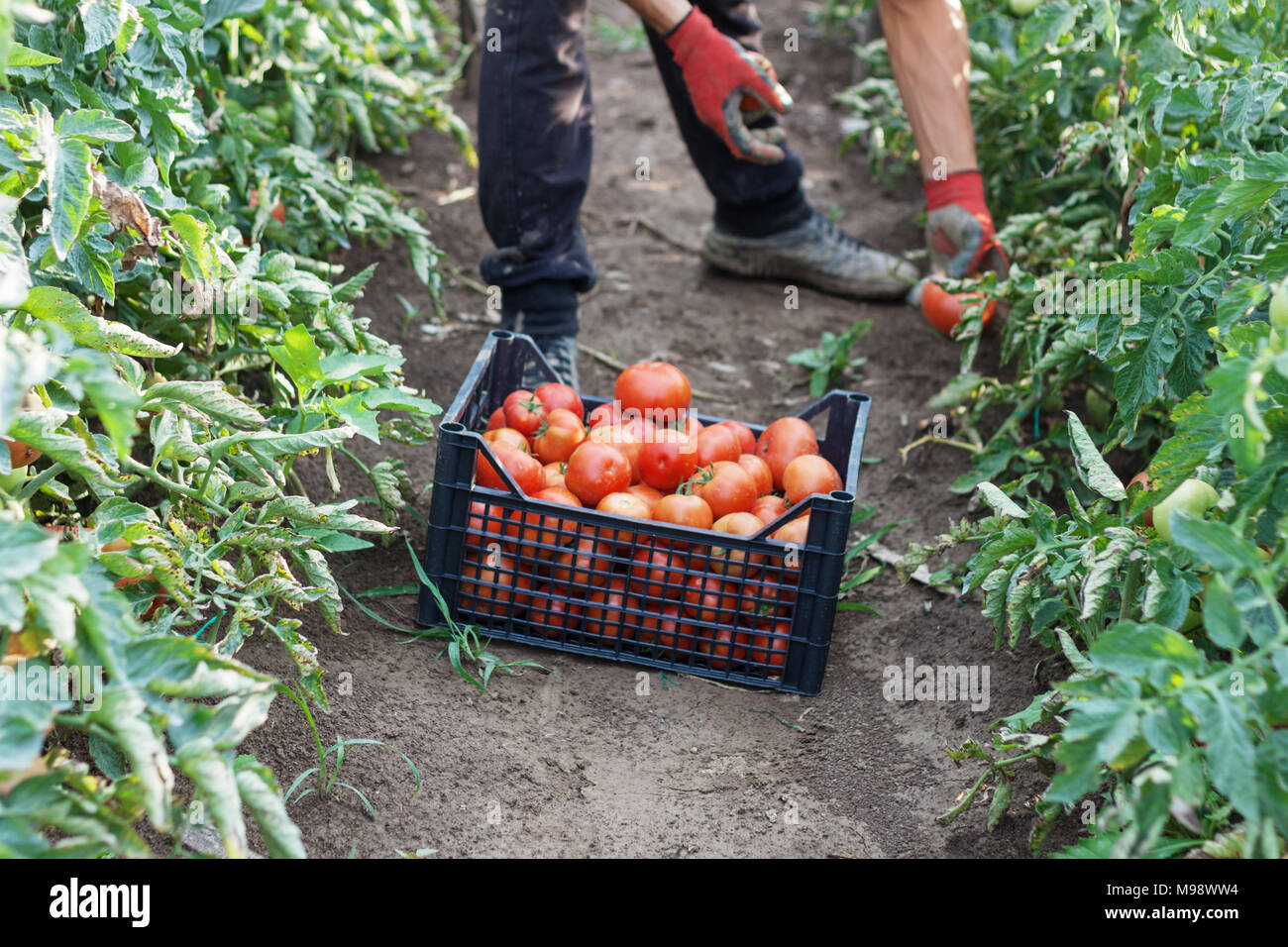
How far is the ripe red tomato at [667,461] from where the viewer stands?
85.3 inches

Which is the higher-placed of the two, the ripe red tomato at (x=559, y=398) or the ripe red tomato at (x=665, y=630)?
the ripe red tomato at (x=559, y=398)

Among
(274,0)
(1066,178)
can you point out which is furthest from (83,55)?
(1066,178)

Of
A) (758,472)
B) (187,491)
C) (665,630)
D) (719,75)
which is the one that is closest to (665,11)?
(719,75)

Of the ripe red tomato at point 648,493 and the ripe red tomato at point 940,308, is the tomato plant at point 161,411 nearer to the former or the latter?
the ripe red tomato at point 648,493

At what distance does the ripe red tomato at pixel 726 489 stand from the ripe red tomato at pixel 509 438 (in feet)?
1.15

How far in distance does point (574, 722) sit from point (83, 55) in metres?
1.45

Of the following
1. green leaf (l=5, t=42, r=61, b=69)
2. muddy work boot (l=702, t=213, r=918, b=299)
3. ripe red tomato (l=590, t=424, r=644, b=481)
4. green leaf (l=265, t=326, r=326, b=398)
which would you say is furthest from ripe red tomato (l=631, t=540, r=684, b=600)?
muddy work boot (l=702, t=213, r=918, b=299)

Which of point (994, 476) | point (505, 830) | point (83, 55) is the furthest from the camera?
point (994, 476)

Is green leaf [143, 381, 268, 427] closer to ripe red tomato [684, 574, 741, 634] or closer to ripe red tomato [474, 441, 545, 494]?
ripe red tomato [474, 441, 545, 494]

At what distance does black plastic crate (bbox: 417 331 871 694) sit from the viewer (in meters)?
1.97

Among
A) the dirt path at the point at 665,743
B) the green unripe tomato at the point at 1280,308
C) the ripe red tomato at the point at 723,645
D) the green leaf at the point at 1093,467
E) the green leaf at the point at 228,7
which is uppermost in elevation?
the green leaf at the point at 228,7

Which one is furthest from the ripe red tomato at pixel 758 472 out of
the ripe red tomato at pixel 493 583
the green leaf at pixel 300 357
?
the green leaf at pixel 300 357
